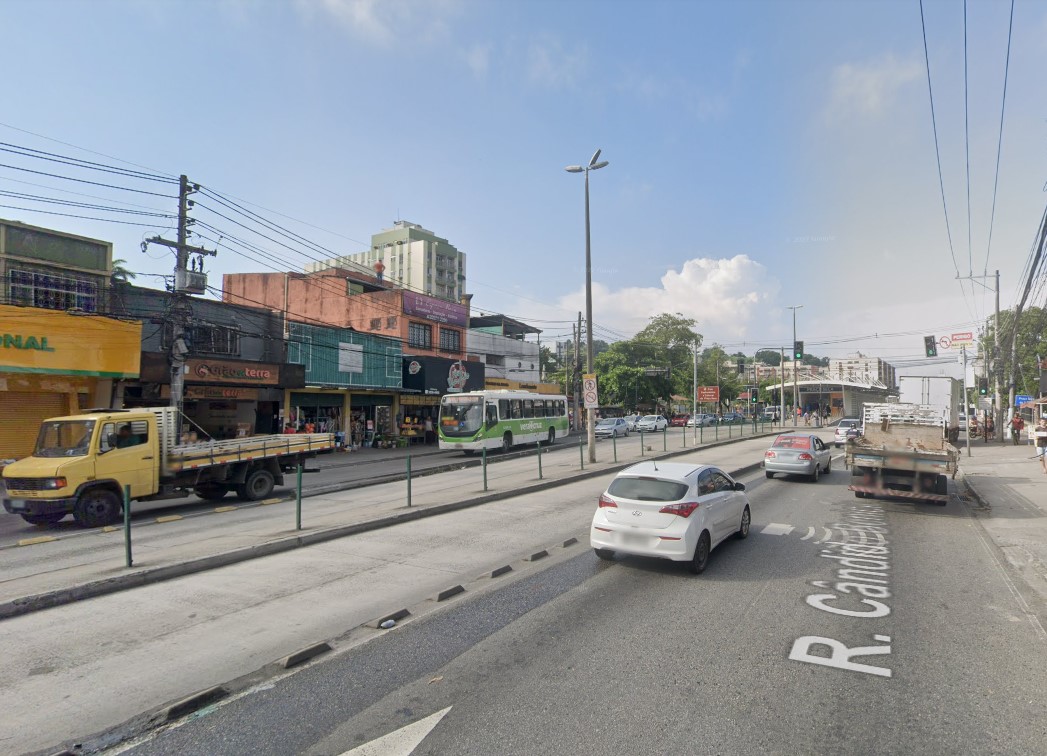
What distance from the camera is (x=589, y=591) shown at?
294 inches

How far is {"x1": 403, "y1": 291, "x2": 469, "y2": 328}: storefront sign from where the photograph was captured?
38.1 meters

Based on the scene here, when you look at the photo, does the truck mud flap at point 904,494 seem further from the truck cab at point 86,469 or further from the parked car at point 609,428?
the parked car at point 609,428

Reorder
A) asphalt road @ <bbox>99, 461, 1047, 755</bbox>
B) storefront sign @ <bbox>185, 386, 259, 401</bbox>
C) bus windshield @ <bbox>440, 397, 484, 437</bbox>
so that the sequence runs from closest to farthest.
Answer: asphalt road @ <bbox>99, 461, 1047, 755</bbox>, storefront sign @ <bbox>185, 386, 259, 401</bbox>, bus windshield @ <bbox>440, 397, 484, 437</bbox>

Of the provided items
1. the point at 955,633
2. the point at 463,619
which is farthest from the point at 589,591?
the point at 955,633

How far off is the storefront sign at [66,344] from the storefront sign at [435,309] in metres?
17.3

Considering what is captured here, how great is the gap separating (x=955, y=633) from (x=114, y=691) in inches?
311

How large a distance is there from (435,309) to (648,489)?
33.2 m

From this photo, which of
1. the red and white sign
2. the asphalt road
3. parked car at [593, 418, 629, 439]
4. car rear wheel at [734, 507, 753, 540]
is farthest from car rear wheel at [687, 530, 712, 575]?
parked car at [593, 418, 629, 439]

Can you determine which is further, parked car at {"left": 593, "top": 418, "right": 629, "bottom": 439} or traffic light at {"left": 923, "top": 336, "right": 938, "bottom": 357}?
parked car at {"left": 593, "top": 418, "right": 629, "bottom": 439}

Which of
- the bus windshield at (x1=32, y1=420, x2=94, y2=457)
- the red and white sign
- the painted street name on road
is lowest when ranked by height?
the painted street name on road

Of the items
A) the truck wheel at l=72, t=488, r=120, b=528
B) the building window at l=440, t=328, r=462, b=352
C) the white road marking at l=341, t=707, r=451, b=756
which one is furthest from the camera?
the building window at l=440, t=328, r=462, b=352

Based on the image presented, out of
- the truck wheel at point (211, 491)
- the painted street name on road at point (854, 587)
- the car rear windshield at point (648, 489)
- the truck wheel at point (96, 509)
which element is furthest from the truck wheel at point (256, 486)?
the painted street name on road at point (854, 587)

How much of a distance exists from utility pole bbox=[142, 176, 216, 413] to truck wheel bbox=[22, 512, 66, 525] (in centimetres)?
708

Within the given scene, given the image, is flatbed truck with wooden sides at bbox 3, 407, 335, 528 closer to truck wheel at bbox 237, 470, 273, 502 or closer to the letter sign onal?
truck wheel at bbox 237, 470, 273, 502
